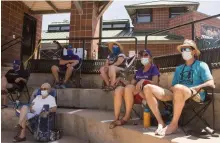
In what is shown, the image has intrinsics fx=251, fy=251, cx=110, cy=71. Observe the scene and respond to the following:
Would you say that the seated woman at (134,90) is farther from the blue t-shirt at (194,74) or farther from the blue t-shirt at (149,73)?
the blue t-shirt at (194,74)

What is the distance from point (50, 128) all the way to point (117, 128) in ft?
4.54

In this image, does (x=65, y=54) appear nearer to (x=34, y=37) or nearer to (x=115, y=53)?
(x=115, y=53)

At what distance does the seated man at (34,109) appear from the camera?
4432 mm

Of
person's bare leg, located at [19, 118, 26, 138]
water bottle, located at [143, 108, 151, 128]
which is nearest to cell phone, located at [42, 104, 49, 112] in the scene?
person's bare leg, located at [19, 118, 26, 138]

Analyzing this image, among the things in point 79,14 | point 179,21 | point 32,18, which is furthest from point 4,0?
point 179,21

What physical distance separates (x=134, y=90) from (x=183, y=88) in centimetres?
90

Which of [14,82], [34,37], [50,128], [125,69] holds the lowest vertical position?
[50,128]

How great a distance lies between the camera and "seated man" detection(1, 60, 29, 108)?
18.5 ft

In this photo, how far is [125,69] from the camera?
17.3ft

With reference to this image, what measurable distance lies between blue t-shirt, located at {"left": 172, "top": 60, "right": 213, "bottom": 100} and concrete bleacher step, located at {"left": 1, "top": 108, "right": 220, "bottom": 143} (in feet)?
2.16

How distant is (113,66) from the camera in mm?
5223

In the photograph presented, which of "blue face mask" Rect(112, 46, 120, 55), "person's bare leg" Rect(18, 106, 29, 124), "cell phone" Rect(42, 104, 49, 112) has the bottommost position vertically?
"person's bare leg" Rect(18, 106, 29, 124)

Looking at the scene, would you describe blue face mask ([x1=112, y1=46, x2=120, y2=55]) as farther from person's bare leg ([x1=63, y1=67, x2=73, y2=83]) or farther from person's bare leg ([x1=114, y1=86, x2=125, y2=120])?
person's bare leg ([x1=114, y1=86, x2=125, y2=120])

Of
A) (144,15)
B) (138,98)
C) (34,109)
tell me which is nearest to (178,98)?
(138,98)
